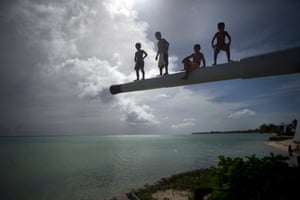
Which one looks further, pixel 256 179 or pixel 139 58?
pixel 139 58

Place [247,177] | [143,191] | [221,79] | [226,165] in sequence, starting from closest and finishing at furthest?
[247,177]
[226,165]
[221,79]
[143,191]

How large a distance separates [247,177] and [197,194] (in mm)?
986

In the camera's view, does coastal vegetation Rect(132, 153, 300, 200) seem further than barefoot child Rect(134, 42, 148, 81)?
No

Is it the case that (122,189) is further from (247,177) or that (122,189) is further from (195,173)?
(247,177)

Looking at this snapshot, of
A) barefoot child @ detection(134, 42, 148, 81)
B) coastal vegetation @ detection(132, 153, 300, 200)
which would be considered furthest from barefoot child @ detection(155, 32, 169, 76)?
coastal vegetation @ detection(132, 153, 300, 200)

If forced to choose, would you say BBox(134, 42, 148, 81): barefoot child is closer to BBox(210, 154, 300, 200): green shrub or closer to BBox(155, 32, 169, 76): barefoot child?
BBox(155, 32, 169, 76): barefoot child

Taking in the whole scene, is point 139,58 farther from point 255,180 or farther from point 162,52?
point 255,180

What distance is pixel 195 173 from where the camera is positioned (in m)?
14.0

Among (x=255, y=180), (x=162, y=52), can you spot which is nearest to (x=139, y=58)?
(x=162, y=52)

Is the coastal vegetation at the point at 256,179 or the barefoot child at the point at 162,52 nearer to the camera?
the coastal vegetation at the point at 256,179

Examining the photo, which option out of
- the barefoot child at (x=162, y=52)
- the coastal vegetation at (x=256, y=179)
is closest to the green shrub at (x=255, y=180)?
the coastal vegetation at (x=256, y=179)

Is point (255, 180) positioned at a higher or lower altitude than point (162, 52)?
lower

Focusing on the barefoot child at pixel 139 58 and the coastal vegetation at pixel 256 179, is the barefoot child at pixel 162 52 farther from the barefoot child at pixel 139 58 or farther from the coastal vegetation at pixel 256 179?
the coastal vegetation at pixel 256 179

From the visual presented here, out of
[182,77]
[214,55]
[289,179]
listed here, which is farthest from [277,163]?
[214,55]
